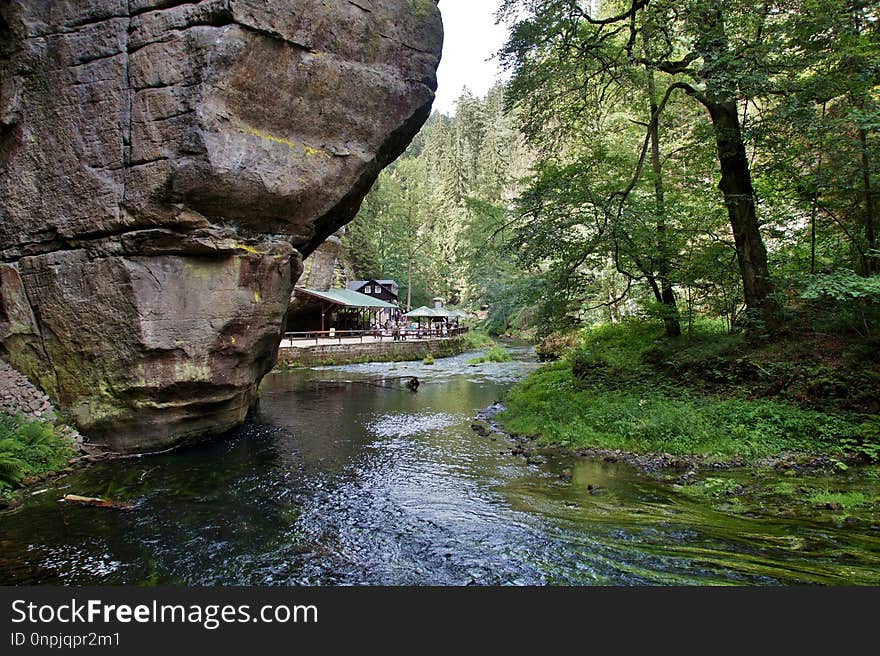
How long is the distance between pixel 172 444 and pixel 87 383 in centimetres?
207

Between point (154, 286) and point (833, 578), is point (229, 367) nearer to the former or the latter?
point (154, 286)

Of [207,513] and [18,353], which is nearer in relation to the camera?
[207,513]

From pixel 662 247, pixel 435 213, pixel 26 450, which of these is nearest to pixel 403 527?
pixel 26 450

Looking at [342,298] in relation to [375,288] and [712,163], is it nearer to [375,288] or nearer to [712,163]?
[375,288]

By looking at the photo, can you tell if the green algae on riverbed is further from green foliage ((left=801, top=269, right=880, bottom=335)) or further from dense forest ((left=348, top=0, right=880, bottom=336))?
dense forest ((left=348, top=0, right=880, bottom=336))

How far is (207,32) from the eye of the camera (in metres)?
8.98

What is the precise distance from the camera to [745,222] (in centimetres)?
1110

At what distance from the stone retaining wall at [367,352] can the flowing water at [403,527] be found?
17.3 m

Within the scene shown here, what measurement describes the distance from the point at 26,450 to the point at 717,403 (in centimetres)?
1320

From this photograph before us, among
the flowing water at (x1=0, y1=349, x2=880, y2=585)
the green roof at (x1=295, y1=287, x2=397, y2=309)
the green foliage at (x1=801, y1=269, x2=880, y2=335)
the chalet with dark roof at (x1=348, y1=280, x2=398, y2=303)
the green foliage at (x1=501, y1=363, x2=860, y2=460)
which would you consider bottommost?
the flowing water at (x1=0, y1=349, x2=880, y2=585)

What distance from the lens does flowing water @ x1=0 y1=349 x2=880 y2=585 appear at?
4.84 metres

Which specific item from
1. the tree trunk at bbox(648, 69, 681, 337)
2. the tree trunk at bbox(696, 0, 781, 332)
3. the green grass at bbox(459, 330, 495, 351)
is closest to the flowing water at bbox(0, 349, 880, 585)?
the tree trunk at bbox(696, 0, 781, 332)

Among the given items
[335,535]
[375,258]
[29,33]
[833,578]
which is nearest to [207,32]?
[29,33]

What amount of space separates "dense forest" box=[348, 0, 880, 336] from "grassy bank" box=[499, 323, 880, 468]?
1.04 m
